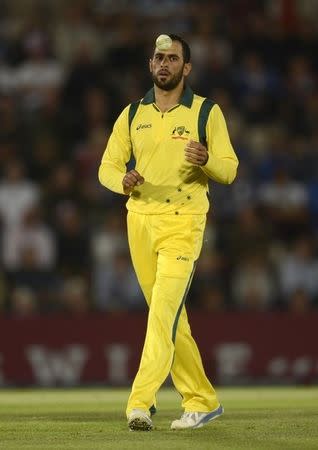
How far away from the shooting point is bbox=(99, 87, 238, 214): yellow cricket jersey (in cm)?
778

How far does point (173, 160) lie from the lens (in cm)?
780

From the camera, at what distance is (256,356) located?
45.7 feet

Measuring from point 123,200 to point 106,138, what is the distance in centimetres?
94

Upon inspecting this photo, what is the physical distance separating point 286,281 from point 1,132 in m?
3.82

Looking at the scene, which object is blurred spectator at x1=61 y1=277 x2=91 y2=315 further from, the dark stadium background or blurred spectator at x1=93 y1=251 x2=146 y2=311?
blurred spectator at x1=93 y1=251 x2=146 y2=311

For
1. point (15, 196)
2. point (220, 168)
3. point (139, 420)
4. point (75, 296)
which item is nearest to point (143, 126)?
point (220, 168)

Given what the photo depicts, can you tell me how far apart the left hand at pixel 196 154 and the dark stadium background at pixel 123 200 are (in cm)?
630

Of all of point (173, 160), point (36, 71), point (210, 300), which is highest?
point (36, 71)

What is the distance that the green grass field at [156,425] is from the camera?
6938 mm

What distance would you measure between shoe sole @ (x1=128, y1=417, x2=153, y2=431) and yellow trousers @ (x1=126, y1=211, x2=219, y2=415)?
0.09 m

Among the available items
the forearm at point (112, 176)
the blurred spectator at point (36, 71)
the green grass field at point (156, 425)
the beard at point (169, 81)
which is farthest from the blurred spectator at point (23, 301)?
the beard at point (169, 81)

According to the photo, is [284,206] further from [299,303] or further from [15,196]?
[15,196]

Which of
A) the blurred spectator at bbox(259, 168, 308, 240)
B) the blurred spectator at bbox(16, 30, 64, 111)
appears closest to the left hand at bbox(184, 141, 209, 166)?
the blurred spectator at bbox(259, 168, 308, 240)

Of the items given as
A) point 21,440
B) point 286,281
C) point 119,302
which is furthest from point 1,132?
point 21,440
